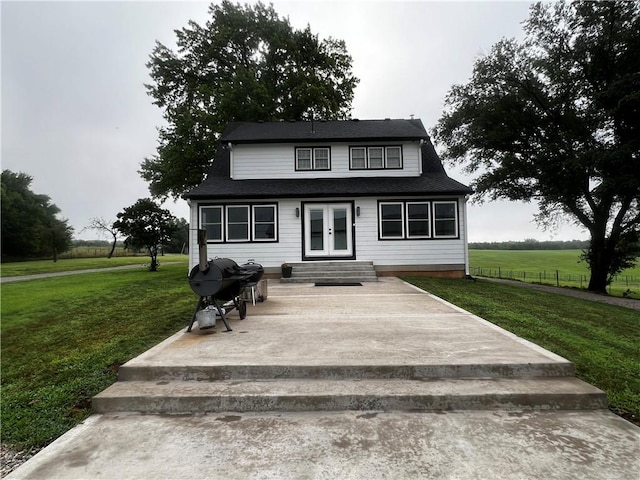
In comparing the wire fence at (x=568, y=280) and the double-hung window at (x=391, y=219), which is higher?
the double-hung window at (x=391, y=219)

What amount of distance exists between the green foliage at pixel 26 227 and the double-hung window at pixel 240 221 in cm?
3092

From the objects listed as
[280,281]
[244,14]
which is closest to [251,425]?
[280,281]

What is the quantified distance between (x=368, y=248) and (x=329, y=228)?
174 cm

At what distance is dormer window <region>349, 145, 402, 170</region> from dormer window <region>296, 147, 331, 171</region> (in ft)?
→ 3.82

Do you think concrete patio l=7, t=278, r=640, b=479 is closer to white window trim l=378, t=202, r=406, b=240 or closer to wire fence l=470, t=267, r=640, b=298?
white window trim l=378, t=202, r=406, b=240

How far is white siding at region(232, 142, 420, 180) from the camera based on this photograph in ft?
45.6

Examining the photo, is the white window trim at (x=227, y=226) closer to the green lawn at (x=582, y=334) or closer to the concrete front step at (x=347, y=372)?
the green lawn at (x=582, y=334)

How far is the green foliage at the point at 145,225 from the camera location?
17.4 meters

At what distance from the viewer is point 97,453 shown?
2.33 meters

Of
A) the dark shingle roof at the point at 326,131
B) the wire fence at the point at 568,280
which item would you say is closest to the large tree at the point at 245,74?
the dark shingle roof at the point at 326,131

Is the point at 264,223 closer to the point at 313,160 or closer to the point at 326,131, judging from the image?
the point at 313,160

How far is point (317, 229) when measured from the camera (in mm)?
12555

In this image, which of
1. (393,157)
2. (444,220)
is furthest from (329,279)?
(393,157)

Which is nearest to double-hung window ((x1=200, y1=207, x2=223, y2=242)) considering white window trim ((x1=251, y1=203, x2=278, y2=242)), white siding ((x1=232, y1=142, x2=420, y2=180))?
white window trim ((x1=251, y1=203, x2=278, y2=242))
